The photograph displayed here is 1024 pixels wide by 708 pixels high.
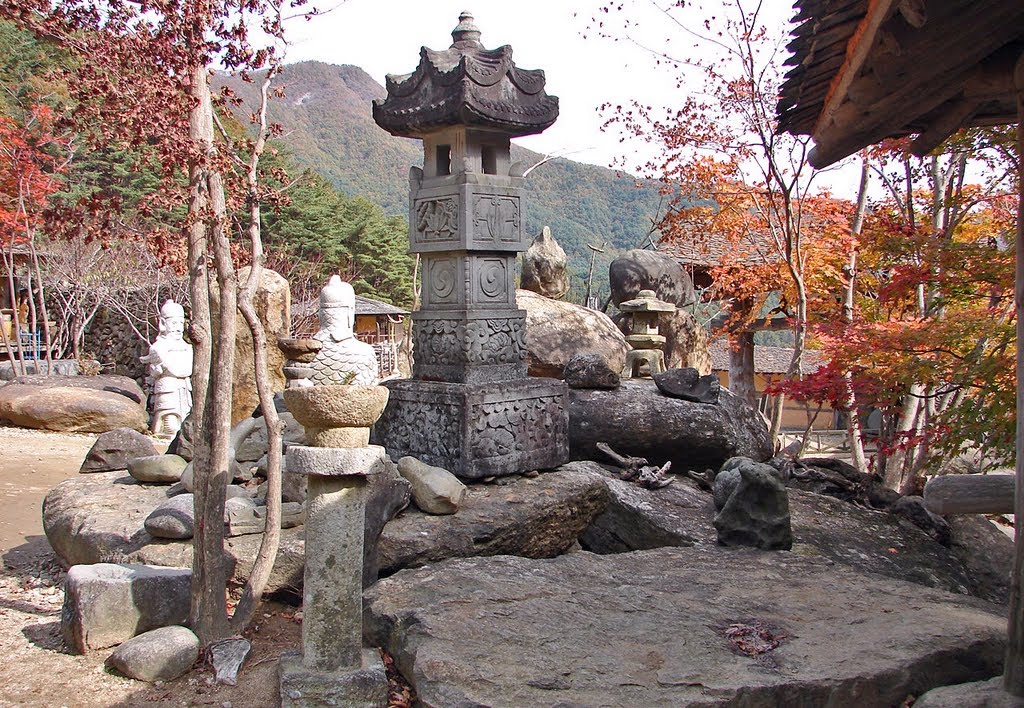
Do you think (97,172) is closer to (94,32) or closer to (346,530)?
(94,32)

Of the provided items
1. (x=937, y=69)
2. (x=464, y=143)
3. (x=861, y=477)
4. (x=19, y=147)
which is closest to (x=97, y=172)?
(x=19, y=147)

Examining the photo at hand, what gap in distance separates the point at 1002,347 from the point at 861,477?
6.12 feet

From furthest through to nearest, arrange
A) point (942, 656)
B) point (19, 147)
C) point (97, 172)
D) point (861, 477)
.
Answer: point (97, 172) < point (19, 147) < point (861, 477) < point (942, 656)

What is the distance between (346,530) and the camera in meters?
3.68

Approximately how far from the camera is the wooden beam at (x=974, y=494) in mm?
3689

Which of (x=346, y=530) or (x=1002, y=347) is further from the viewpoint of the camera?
(x=1002, y=347)

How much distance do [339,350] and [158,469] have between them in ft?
6.18

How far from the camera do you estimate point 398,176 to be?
54031 mm

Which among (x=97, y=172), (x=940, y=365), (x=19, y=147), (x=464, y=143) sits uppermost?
(x=97, y=172)

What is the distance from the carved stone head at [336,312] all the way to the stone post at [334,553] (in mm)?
4269

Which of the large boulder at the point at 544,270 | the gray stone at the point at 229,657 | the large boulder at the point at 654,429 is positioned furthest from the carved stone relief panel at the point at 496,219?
the large boulder at the point at 544,270

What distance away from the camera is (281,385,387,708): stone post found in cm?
353

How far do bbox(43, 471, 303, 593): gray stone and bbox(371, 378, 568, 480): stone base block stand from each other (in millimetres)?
1294

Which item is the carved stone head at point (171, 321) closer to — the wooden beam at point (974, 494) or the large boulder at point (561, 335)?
the large boulder at point (561, 335)
